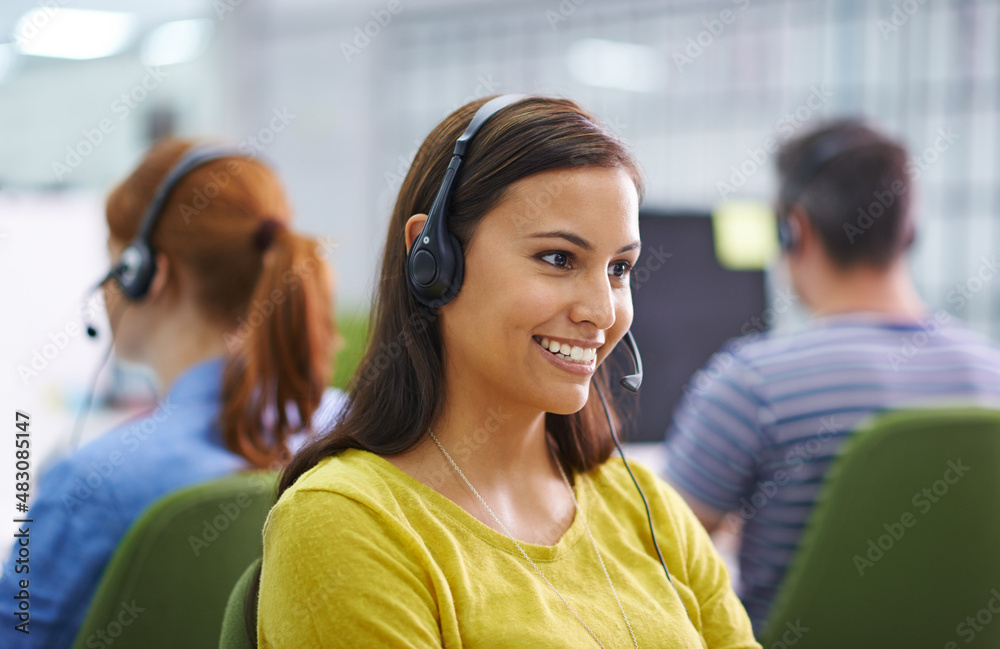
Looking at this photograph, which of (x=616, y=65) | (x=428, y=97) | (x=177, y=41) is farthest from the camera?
(x=428, y=97)

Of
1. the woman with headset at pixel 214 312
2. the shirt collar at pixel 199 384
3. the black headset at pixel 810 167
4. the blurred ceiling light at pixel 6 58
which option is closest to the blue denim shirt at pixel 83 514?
the woman with headset at pixel 214 312

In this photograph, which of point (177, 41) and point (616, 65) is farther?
point (616, 65)

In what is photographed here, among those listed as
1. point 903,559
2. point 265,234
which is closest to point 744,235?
point 903,559

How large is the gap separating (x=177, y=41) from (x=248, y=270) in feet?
8.89

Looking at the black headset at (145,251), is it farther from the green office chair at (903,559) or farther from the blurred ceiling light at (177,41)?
the blurred ceiling light at (177,41)

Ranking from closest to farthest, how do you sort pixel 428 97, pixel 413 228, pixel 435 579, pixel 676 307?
pixel 435 579 → pixel 413 228 → pixel 676 307 → pixel 428 97

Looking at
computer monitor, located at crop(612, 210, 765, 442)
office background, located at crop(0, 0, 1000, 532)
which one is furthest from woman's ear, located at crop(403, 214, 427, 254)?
office background, located at crop(0, 0, 1000, 532)

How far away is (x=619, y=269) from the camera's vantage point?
934 mm

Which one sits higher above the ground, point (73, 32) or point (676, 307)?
point (73, 32)

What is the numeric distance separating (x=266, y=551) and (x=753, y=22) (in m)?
3.70

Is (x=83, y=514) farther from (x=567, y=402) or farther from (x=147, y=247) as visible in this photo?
(x=567, y=402)

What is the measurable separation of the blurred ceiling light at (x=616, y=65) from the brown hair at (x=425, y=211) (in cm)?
348

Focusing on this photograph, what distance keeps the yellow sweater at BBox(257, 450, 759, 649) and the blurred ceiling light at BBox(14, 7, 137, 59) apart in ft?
7.81

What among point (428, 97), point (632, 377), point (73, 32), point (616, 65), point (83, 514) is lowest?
point (83, 514)
